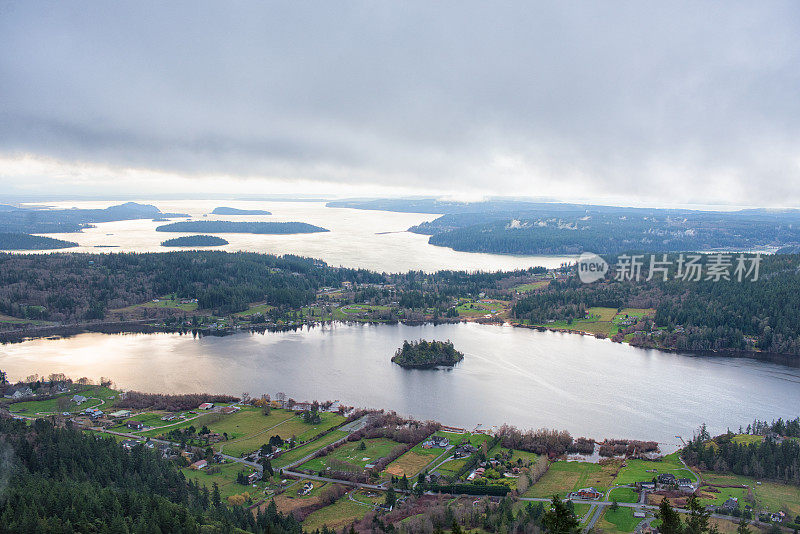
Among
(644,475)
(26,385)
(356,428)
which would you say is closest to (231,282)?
(26,385)

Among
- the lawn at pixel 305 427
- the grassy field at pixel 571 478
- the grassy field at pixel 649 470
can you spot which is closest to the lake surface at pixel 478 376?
the lawn at pixel 305 427

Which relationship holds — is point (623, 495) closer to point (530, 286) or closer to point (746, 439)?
point (746, 439)

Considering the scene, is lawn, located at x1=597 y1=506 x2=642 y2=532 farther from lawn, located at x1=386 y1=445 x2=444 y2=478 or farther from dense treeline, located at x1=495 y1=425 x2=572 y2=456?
lawn, located at x1=386 y1=445 x2=444 y2=478

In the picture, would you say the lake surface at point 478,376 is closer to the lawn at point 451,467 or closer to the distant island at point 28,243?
the lawn at point 451,467

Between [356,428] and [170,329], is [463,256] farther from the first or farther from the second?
[356,428]

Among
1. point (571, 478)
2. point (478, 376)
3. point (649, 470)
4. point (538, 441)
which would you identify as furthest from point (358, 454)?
point (478, 376)

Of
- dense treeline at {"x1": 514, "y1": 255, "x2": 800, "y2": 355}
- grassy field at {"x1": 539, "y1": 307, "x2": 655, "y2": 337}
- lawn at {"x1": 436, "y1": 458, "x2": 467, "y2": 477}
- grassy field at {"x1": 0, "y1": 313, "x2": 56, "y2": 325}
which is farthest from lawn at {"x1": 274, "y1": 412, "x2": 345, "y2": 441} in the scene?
grassy field at {"x1": 0, "y1": 313, "x2": 56, "y2": 325}
